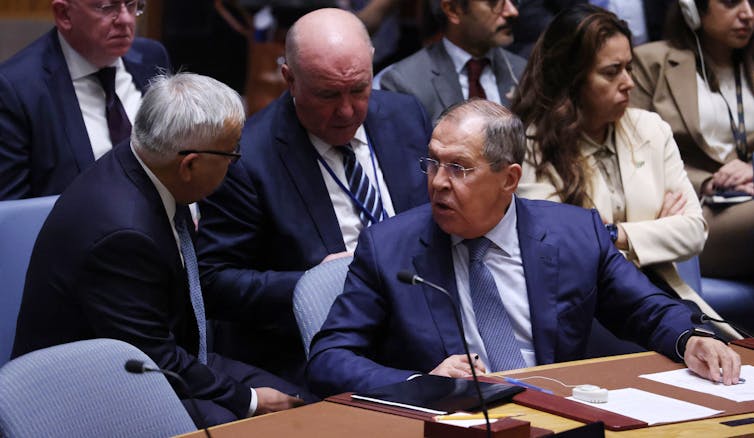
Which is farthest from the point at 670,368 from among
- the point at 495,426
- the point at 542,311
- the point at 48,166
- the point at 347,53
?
the point at 48,166

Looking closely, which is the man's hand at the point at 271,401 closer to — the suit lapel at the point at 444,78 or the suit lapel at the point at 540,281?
the suit lapel at the point at 540,281

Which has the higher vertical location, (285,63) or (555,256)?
(285,63)

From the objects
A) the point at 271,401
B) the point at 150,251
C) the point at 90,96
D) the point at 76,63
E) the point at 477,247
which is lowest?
the point at 271,401

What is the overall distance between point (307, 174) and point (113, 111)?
0.82 metres

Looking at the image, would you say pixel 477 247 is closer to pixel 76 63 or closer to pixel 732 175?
pixel 76 63

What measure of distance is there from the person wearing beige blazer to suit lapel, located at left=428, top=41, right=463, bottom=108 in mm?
460

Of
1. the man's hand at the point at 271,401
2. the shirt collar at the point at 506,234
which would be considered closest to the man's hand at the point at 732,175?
the shirt collar at the point at 506,234

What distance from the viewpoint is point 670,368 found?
9.45 feet

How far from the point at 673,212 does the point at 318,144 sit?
126cm

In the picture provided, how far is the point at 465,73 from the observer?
4734 millimetres

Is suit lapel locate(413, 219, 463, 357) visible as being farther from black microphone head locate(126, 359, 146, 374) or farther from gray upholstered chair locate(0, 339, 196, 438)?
black microphone head locate(126, 359, 146, 374)

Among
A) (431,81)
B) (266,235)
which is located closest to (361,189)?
(266,235)

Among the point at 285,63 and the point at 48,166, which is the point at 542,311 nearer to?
the point at 285,63

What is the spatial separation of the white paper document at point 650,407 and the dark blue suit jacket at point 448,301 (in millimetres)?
418
